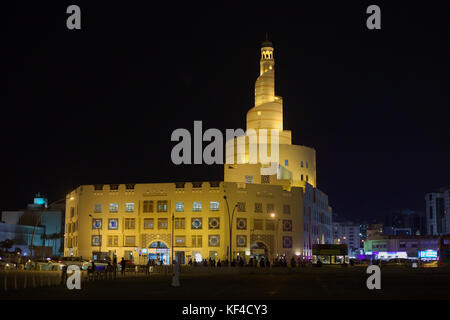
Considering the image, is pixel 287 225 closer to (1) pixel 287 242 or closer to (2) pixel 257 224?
(1) pixel 287 242

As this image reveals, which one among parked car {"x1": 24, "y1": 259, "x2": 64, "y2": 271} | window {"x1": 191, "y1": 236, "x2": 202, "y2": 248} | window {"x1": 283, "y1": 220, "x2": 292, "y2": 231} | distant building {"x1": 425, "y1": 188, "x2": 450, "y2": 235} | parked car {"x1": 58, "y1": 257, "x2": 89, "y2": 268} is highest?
distant building {"x1": 425, "y1": 188, "x2": 450, "y2": 235}

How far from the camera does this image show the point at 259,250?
75.2 meters

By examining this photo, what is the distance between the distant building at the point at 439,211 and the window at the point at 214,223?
422ft

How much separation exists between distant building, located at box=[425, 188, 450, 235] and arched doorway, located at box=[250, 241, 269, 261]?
124m

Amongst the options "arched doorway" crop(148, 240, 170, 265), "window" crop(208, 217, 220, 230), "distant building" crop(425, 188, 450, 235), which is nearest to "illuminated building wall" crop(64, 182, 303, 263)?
"window" crop(208, 217, 220, 230)

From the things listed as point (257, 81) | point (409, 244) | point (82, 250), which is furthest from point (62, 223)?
point (409, 244)

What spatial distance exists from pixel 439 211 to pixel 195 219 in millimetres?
137121

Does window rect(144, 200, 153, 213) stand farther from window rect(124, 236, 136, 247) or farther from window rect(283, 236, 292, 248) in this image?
window rect(283, 236, 292, 248)

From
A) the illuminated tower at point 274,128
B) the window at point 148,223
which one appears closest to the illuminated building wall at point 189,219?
the window at point 148,223

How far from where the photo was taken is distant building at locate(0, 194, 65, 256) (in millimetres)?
109812
